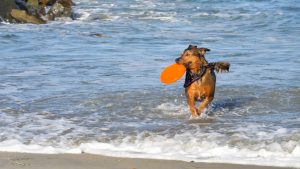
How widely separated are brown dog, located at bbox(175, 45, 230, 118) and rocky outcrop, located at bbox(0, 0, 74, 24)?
1404 centimetres

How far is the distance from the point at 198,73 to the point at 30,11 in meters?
15.8

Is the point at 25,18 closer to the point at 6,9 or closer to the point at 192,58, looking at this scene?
the point at 6,9

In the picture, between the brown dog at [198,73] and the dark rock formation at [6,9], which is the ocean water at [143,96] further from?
the dark rock formation at [6,9]

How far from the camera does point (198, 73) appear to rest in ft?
24.9

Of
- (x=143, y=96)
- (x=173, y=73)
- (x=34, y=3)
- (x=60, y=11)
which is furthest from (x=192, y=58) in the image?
(x=34, y=3)

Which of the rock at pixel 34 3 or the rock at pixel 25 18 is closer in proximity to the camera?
the rock at pixel 25 18

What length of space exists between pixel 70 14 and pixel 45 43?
8468 mm

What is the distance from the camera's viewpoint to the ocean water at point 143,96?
6.68 metres

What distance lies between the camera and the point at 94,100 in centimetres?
896

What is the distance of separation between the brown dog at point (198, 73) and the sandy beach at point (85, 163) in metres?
1.73

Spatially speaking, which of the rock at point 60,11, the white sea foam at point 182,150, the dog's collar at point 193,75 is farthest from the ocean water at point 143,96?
the rock at point 60,11

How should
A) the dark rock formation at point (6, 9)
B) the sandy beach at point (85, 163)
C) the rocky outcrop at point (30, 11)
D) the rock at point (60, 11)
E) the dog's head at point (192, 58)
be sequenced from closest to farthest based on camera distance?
1. the sandy beach at point (85, 163)
2. the dog's head at point (192, 58)
3. the rocky outcrop at point (30, 11)
4. the dark rock formation at point (6, 9)
5. the rock at point (60, 11)

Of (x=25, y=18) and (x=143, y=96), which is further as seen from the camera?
(x=25, y=18)

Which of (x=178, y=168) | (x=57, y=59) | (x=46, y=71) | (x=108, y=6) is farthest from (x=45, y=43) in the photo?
(x=108, y=6)
